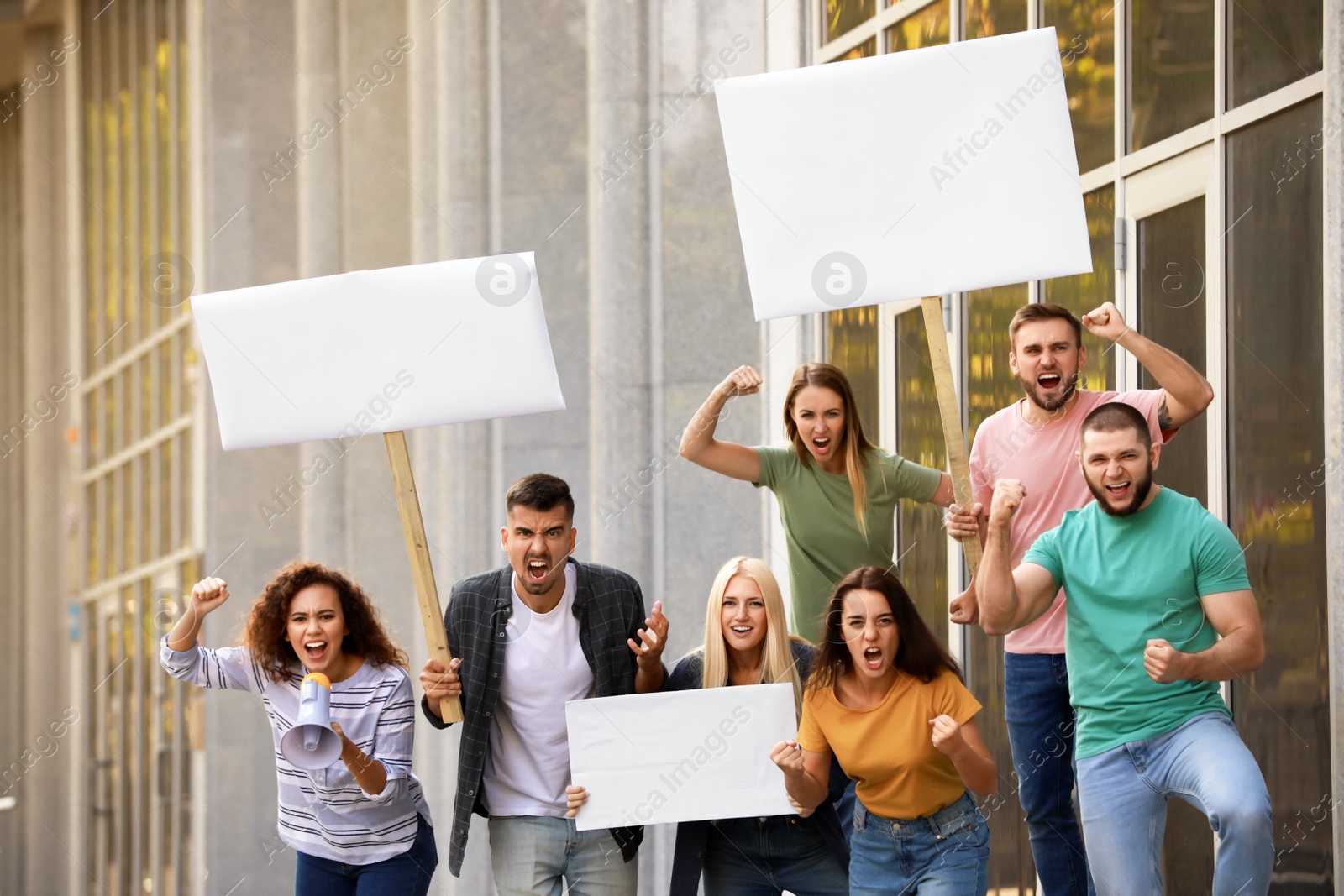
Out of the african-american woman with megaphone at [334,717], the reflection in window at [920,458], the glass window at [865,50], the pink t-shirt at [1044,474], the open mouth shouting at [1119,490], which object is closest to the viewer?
the open mouth shouting at [1119,490]

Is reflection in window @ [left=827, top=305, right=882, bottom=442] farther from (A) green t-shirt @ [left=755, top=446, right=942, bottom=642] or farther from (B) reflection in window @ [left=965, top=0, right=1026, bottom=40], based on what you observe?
(A) green t-shirt @ [left=755, top=446, right=942, bottom=642]

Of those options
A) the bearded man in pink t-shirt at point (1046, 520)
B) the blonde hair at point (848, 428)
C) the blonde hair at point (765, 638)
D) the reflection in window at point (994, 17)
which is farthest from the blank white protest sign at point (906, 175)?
the reflection in window at point (994, 17)

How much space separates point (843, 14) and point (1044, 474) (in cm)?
429

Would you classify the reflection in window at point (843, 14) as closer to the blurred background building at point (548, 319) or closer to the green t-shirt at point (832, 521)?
the blurred background building at point (548, 319)

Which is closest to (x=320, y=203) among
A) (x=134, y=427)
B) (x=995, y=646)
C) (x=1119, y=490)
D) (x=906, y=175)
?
(x=134, y=427)

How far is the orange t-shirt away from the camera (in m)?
4.59

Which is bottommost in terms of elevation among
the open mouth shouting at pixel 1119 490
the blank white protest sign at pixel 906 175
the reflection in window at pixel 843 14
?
the open mouth shouting at pixel 1119 490

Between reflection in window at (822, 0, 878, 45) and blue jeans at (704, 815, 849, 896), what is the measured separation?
454 centimetres

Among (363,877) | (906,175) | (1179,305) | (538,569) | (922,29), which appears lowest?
(363,877)

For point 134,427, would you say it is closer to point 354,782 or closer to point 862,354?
point 862,354

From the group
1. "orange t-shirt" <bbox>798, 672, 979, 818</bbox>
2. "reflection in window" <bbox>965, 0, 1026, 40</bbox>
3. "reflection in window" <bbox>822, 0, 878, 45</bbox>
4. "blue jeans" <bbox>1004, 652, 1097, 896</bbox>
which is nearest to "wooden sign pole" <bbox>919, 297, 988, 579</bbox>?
"orange t-shirt" <bbox>798, 672, 979, 818</bbox>

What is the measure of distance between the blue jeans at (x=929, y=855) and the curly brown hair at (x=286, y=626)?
1541mm

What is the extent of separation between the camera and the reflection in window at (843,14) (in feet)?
26.9

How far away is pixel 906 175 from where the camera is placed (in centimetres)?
476
